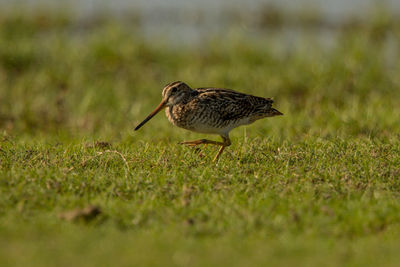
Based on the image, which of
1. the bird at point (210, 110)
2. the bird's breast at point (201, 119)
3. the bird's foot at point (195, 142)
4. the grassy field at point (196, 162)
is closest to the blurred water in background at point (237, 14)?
the grassy field at point (196, 162)

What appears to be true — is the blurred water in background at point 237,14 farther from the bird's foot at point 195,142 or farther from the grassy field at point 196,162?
the bird's foot at point 195,142

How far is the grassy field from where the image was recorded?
4324mm

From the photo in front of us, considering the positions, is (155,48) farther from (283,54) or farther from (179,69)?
(283,54)

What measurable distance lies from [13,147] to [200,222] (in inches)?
105

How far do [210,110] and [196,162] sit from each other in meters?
0.70

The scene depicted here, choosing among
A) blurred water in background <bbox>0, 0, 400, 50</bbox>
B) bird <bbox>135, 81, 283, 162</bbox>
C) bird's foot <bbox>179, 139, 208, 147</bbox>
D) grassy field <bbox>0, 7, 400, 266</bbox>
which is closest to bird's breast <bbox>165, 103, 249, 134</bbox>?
bird <bbox>135, 81, 283, 162</bbox>

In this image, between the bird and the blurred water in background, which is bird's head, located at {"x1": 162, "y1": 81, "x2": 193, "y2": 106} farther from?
the blurred water in background

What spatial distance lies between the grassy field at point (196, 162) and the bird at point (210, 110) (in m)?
0.24

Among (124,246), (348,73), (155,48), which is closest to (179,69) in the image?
(155,48)

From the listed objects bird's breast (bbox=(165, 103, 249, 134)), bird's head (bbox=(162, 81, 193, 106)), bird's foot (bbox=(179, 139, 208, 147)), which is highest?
bird's head (bbox=(162, 81, 193, 106))

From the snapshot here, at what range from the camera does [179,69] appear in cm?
1140

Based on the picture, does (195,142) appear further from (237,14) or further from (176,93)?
(237,14)

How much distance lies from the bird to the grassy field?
9.4 inches

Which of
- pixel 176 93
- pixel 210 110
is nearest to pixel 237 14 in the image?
pixel 176 93
